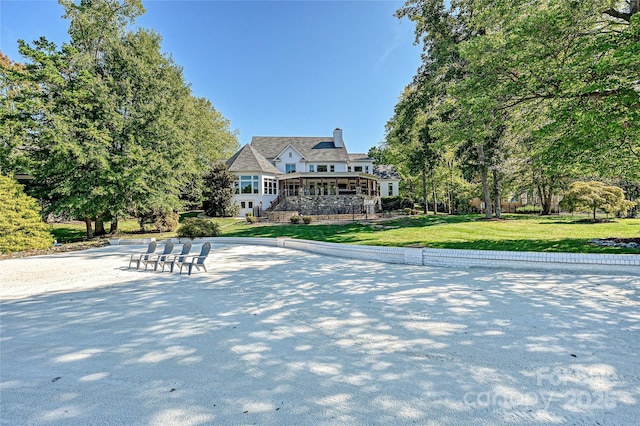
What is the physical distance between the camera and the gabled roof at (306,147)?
42.8 metres

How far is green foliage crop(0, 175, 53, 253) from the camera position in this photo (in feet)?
47.5

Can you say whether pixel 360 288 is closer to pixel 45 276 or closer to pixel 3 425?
pixel 3 425

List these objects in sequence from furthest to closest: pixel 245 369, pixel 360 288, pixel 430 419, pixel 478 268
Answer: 1. pixel 478 268
2. pixel 360 288
3. pixel 245 369
4. pixel 430 419

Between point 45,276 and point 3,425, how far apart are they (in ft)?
29.4

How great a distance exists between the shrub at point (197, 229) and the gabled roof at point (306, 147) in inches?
968

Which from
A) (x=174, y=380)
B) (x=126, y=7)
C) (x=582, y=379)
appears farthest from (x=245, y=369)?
(x=126, y=7)

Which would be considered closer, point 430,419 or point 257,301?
point 430,419

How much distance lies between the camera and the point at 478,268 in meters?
8.91

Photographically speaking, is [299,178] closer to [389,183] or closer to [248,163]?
[248,163]

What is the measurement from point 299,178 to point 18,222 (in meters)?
24.1

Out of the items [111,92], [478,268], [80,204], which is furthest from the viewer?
[111,92]

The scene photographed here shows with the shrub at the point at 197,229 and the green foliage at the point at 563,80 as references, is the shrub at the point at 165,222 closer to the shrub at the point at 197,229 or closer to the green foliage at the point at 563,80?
the shrub at the point at 197,229

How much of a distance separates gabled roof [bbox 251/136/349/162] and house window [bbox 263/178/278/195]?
7080mm

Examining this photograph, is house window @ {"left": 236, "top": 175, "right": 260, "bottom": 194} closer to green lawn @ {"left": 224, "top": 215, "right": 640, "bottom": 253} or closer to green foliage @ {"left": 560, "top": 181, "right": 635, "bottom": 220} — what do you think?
green lawn @ {"left": 224, "top": 215, "right": 640, "bottom": 253}
